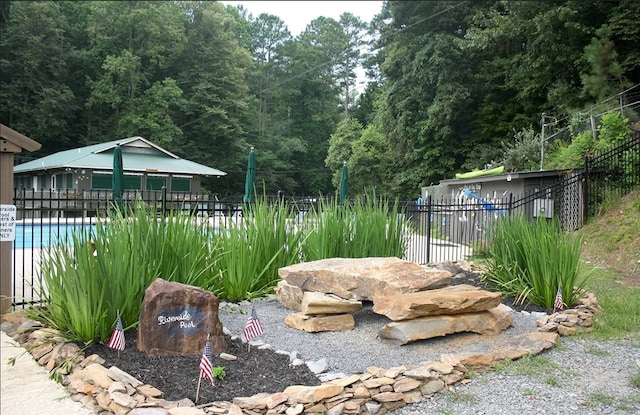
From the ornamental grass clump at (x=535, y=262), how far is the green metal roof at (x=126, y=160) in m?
21.1

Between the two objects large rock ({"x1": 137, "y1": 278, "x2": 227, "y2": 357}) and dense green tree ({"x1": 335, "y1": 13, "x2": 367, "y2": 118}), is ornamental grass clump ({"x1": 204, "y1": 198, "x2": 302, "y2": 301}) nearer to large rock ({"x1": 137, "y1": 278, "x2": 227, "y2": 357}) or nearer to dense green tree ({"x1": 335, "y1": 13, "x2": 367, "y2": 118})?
large rock ({"x1": 137, "y1": 278, "x2": 227, "y2": 357})

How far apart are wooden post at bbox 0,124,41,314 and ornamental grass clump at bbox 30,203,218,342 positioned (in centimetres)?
94

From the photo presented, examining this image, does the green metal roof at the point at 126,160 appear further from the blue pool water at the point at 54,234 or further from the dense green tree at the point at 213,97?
the dense green tree at the point at 213,97

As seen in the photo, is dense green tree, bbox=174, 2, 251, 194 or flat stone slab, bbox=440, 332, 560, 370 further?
dense green tree, bbox=174, 2, 251, 194

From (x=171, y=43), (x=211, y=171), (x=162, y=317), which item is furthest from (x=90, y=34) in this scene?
(x=162, y=317)

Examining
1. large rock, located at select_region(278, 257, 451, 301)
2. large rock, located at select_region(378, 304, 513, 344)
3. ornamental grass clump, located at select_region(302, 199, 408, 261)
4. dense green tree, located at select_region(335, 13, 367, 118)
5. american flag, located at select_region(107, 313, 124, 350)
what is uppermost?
dense green tree, located at select_region(335, 13, 367, 118)

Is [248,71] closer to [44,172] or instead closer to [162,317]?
[44,172]

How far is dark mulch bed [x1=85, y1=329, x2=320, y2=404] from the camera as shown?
3.37m

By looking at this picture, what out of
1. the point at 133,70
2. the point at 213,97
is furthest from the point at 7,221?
the point at 213,97

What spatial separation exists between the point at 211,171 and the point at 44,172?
32.6 ft

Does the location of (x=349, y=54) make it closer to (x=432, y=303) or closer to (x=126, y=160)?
(x=126, y=160)

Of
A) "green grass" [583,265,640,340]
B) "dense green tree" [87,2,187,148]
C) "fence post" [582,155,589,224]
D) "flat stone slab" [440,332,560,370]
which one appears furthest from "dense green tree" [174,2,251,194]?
"flat stone slab" [440,332,560,370]

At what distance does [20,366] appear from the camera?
13.6 ft

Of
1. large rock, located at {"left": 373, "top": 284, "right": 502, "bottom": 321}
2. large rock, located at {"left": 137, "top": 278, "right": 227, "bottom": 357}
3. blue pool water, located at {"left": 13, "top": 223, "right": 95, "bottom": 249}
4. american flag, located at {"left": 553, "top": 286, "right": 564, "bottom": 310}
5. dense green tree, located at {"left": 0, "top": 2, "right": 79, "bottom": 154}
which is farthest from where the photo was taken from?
dense green tree, located at {"left": 0, "top": 2, "right": 79, "bottom": 154}
